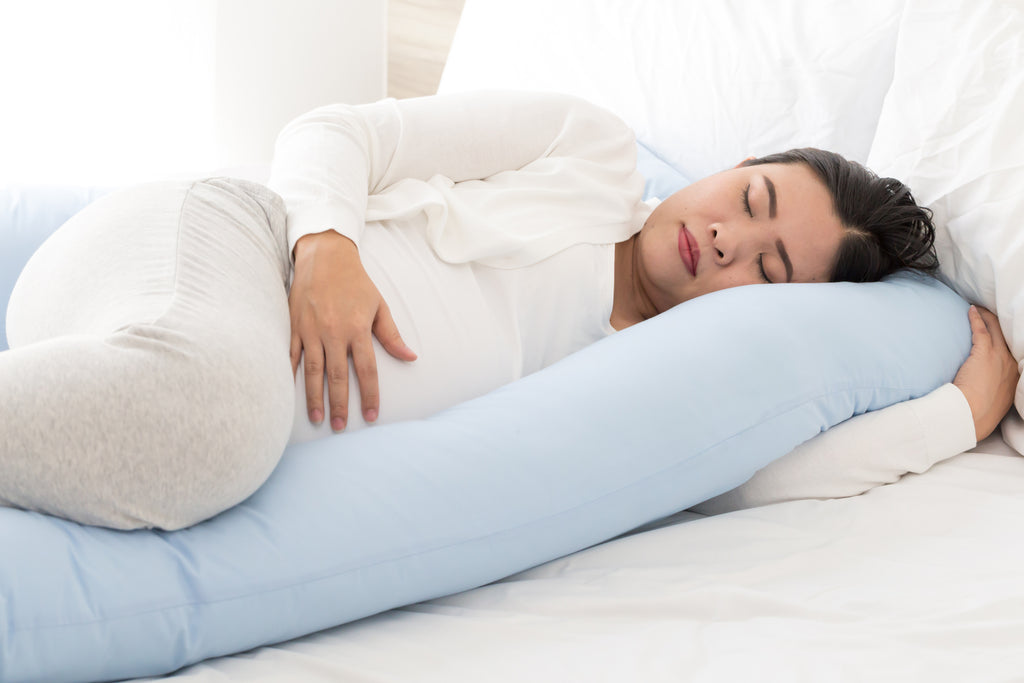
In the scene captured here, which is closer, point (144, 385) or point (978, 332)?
point (144, 385)

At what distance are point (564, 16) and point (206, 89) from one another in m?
1.06

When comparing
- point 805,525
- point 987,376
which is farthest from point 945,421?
point 805,525

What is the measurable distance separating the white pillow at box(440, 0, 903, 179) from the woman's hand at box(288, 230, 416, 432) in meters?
0.79

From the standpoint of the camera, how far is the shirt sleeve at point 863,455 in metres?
0.97

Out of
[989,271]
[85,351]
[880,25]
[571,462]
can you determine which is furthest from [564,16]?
[85,351]

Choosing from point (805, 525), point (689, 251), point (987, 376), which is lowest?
point (805, 525)

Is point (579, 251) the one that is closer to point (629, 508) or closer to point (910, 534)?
point (629, 508)

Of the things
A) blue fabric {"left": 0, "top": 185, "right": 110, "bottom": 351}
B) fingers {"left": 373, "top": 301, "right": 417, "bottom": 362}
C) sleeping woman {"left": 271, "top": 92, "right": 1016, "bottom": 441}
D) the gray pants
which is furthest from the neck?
blue fabric {"left": 0, "top": 185, "right": 110, "bottom": 351}

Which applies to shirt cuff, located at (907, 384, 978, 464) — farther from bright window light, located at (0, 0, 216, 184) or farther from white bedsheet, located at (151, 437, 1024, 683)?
bright window light, located at (0, 0, 216, 184)

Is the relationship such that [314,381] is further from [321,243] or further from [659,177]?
[659,177]

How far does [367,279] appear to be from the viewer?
96cm

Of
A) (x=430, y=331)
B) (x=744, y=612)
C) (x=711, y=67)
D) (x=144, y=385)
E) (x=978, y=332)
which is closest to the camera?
(x=144, y=385)

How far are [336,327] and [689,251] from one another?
0.50m

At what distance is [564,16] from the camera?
68.9 inches
